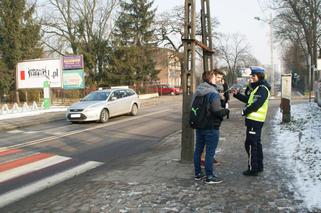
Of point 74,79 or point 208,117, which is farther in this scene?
point 74,79

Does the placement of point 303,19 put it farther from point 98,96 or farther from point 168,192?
point 168,192

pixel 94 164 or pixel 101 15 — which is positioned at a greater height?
pixel 101 15

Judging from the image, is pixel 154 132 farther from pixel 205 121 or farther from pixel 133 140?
pixel 205 121

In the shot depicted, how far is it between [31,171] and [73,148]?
296cm

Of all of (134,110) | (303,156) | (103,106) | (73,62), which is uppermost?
(73,62)

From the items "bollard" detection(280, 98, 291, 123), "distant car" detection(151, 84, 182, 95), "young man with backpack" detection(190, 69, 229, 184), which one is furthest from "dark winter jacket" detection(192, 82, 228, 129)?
"distant car" detection(151, 84, 182, 95)

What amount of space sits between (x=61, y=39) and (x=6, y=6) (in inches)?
525

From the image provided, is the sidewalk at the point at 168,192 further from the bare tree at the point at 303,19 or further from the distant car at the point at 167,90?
the distant car at the point at 167,90

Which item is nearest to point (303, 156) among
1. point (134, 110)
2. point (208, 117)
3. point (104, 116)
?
point (208, 117)

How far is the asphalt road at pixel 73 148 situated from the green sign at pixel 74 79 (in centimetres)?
1399

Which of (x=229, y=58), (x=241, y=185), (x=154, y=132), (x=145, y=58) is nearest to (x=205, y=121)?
(x=241, y=185)

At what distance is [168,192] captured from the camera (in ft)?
20.2

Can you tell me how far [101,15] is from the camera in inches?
2124

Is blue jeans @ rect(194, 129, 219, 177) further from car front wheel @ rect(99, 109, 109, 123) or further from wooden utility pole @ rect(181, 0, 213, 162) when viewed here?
car front wheel @ rect(99, 109, 109, 123)
